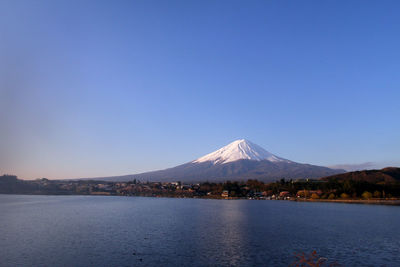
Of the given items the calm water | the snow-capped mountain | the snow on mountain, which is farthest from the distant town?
the snow on mountain

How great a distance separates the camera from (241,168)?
150125mm

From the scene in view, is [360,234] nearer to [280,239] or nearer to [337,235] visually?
[337,235]

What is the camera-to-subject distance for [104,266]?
13.5 m

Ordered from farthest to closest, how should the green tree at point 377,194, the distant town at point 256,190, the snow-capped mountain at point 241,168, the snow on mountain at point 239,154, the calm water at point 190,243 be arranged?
the snow on mountain at point 239,154
the snow-capped mountain at point 241,168
the distant town at point 256,190
the green tree at point 377,194
the calm water at point 190,243

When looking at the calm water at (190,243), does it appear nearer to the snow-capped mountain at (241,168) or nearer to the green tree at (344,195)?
the green tree at (344,195)

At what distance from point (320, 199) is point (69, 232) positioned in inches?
2065

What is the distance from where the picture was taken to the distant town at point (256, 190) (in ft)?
194

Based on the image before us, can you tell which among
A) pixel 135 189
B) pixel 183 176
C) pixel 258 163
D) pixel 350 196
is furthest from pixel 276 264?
pixel 258 163

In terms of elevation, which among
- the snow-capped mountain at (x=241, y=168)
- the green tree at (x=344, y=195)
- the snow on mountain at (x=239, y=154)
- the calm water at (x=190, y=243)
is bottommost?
the calm water at (x=190, y=243)

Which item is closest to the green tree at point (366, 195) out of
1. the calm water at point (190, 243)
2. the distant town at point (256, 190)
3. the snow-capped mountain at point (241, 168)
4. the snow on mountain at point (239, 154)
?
the distant town at point (256, 190)

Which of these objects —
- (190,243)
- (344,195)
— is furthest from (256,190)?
(190,243)

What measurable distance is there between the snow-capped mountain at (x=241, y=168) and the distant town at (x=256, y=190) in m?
37.6

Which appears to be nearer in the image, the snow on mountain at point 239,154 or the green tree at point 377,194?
the green tree at point 377,194

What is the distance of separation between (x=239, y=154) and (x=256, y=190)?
301ft
